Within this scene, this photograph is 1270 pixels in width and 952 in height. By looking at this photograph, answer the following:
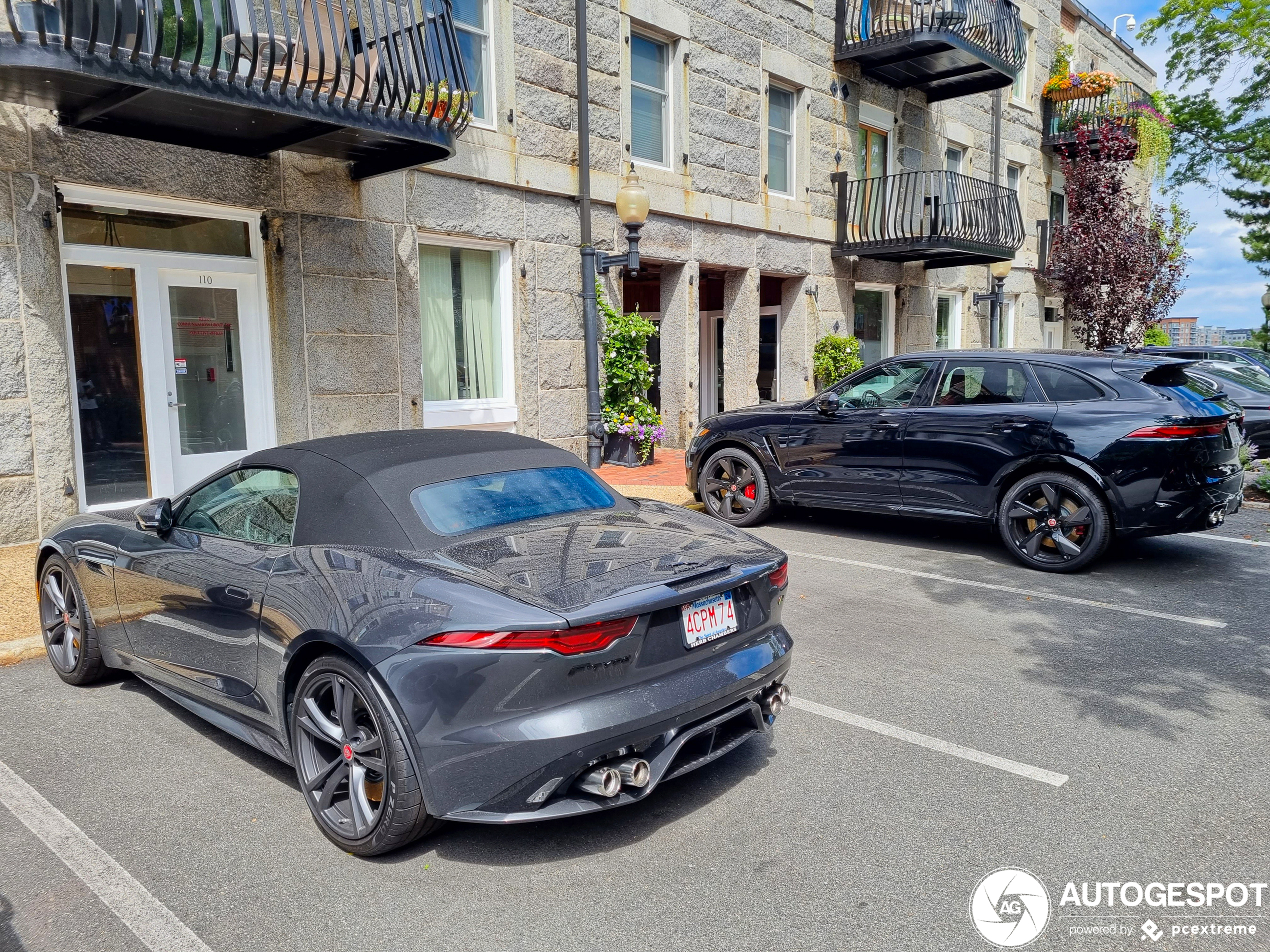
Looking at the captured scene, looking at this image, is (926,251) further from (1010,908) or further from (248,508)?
(1010,908)

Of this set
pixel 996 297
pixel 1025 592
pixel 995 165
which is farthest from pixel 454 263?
pixel 995 165

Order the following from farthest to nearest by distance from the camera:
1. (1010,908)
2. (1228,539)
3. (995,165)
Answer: (995,165) → (1228,539) → (1010,908)

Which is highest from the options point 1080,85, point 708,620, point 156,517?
point 1080,85

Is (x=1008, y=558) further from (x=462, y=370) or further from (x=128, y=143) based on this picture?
(x=128, y=143)

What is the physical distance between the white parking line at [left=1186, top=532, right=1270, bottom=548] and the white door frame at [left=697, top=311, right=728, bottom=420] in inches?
338

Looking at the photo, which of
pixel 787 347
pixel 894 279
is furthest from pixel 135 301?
pixel 894 279

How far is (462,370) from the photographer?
10.7 m

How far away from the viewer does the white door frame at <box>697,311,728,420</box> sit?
52.9ft

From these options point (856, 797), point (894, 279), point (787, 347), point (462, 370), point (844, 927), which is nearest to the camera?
point (844, 927)

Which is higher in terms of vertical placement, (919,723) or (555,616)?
(555,616)

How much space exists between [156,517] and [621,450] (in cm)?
790

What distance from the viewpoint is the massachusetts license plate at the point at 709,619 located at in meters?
3.21

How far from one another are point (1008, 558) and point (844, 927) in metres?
5.52

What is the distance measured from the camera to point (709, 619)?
3305 mm
